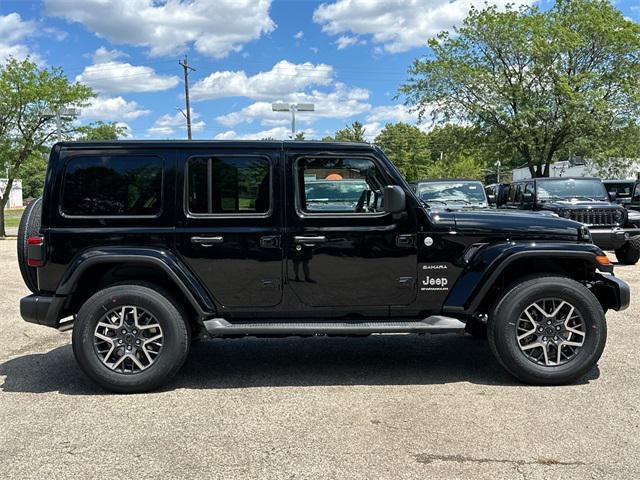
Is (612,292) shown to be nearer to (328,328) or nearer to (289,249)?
(328,328)

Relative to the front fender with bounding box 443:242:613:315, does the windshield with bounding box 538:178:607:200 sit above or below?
above

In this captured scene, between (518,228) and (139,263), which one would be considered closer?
(139,263)

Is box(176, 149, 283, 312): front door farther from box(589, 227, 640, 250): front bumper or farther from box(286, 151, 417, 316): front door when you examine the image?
box(589, 227, 640, 250): front bumper

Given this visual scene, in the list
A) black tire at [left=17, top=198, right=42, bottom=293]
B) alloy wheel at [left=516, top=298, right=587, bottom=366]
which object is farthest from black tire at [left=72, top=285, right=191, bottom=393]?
alloy wheel at [left=516, top=298, right=587, bottom=366]

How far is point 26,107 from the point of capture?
73.0ft

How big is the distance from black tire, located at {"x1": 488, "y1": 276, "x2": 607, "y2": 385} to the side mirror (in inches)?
43.8

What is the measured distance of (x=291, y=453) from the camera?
335 centimetres

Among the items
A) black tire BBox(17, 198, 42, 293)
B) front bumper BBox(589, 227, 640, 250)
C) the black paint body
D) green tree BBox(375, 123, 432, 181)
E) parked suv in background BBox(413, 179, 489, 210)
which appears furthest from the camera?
green tree BBox(375, 123, 432, 181)

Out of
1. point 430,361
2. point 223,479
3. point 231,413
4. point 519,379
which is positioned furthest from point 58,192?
point 519,379

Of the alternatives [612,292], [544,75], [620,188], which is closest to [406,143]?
[544,75]

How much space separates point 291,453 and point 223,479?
461mm

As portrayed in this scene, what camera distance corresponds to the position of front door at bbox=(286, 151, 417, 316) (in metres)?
4.50

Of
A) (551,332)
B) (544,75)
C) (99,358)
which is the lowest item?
(99,358)

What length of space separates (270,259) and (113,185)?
4.55 feet
